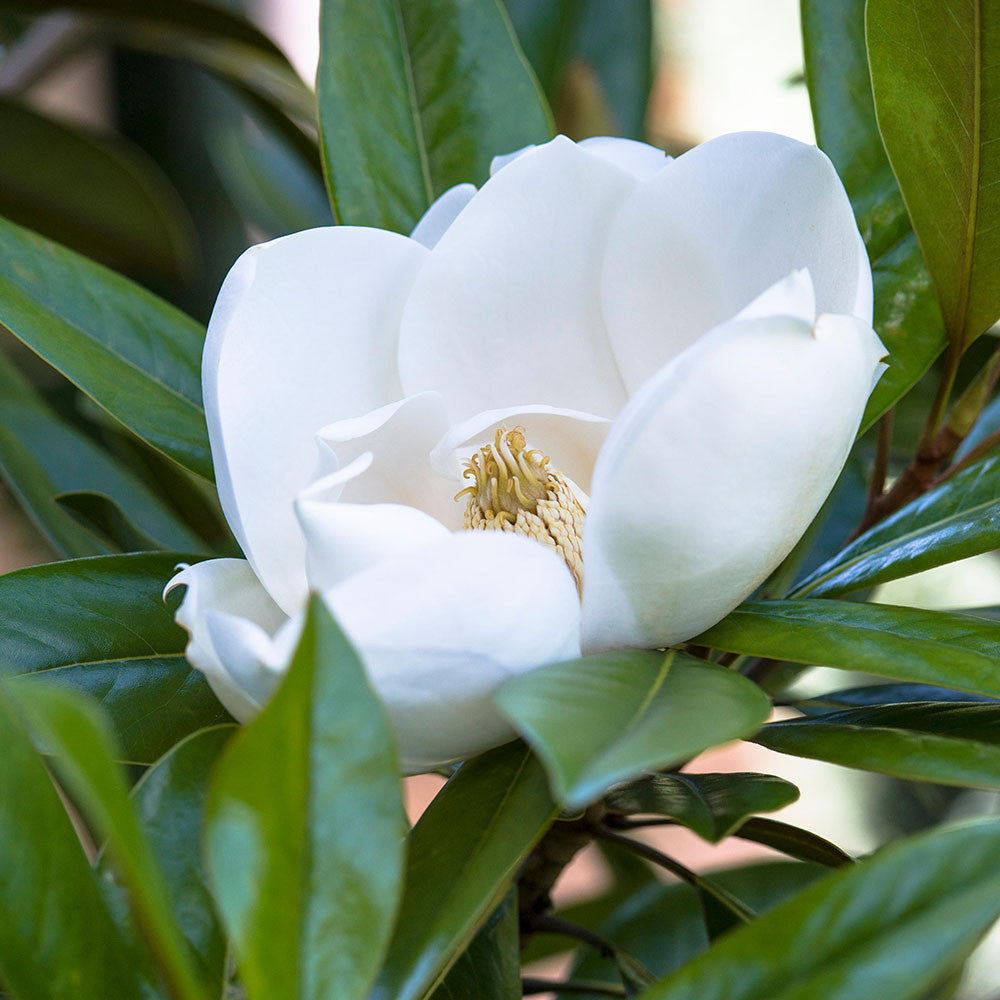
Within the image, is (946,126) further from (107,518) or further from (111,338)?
(107,518)

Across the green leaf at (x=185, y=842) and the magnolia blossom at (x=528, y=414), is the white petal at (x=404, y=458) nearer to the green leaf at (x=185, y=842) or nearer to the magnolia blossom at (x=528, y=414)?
the magnolia blossom at (x=528, y=414)

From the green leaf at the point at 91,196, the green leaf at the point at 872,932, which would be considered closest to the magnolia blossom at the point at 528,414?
the green leaf at the point at 872,932

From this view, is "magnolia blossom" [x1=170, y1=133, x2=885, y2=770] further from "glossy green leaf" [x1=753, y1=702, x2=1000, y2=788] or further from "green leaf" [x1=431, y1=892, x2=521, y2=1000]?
"green leaf" [x1=431, y1=892, x2=521, y2=1000]

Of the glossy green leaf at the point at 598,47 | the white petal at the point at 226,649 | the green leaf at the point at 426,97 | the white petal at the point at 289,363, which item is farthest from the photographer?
the glossy green leaf at the point at 598,47

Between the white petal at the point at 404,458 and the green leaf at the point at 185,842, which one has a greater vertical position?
the white petal at the point at 404,458

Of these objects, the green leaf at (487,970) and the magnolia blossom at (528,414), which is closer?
the magnolia blossom at (528,414)

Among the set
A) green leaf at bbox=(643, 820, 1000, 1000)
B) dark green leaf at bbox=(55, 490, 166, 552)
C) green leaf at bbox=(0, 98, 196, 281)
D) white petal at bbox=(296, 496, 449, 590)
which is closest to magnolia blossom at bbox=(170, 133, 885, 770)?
white petal at bbox=(296, 496, 449, 590)

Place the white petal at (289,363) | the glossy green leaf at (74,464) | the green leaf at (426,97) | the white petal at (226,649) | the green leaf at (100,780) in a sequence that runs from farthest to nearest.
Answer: the glossy green leaf at (74,464), the green leaf at (426,97), the white petal at (289,363), the white petal at (226,649), the green leaf at (100,780)
